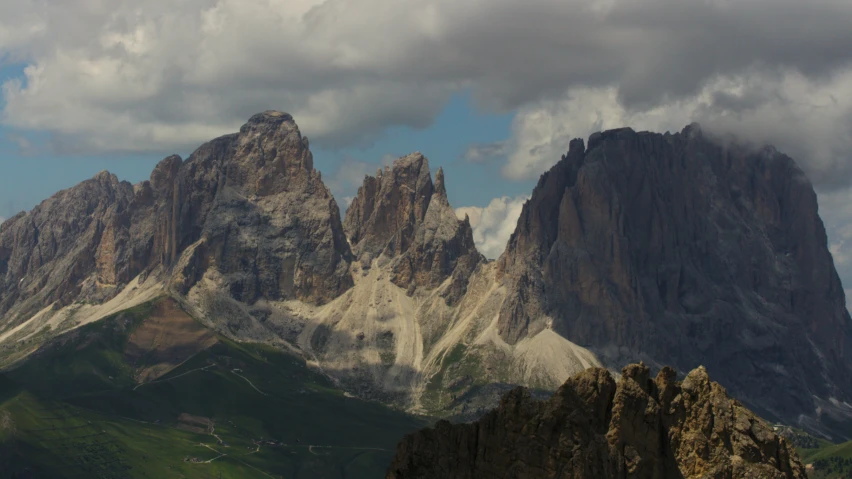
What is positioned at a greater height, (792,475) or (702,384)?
(702,384)

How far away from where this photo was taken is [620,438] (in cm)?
7938

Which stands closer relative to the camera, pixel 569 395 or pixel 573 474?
pixel 573 474

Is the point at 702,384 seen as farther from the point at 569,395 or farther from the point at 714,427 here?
the point at 569,395

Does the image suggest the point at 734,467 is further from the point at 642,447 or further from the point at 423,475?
the point at 423,475

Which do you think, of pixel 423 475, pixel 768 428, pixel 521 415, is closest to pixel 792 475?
pixel 768 428

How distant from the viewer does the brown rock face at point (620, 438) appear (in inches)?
3051

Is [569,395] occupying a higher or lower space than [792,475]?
higher

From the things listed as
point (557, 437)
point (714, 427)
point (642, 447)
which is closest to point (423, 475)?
point (557, 437)

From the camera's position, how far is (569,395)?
81.2 metres

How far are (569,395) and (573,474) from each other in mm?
7127

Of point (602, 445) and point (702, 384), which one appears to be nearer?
point (602, 445)

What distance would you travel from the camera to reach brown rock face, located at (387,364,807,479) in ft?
254

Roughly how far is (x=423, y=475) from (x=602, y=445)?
14028mm

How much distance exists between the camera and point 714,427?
262ft
